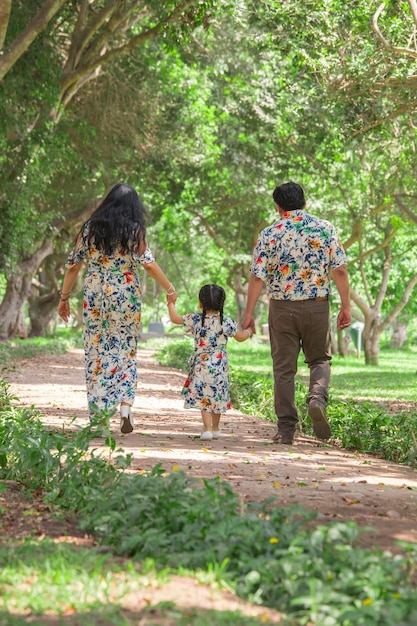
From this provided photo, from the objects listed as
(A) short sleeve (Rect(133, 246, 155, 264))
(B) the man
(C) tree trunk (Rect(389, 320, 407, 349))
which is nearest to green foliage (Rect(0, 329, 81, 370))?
(A) short sleeve (Rect(133, 246, 155, 264))

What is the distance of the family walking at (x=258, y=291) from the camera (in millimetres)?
7801

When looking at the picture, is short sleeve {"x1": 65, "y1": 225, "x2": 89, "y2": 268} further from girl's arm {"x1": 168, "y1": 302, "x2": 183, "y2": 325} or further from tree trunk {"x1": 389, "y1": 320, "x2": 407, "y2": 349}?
tree trunk {"x1": 389, "y1": 320, "x2": 407, "y2": 349}

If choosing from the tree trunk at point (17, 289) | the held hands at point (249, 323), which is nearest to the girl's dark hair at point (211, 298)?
the held hands at point (249, 323)

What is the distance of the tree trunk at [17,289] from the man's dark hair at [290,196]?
19.5 metres

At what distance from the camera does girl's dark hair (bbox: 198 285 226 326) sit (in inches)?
333

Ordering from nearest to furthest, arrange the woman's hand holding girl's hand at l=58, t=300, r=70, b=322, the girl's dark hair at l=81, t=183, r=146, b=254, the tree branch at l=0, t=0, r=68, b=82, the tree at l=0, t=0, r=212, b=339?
the girl's dark hair at l=81, t=183, r=146, b=254 < the woman's hand holding girl's hand at l=58, t=300, r=70, b=322 < the tree branch at l=0, t=0, r=68, b=82 < the tree at l=0, t=0, r=212, b=339

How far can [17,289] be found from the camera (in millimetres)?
28500

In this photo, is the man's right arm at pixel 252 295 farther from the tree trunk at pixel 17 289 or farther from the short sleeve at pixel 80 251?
Result: the tree trunk at pixel 17 289

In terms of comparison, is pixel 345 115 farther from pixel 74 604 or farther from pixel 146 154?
pixel 146 154

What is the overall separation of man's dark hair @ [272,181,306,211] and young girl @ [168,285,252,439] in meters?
1.03

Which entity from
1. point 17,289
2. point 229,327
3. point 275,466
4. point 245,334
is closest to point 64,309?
point 229,327

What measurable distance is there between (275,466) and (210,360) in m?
2.05

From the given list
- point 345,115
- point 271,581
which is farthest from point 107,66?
point 271,581

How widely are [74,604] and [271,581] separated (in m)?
0.73
